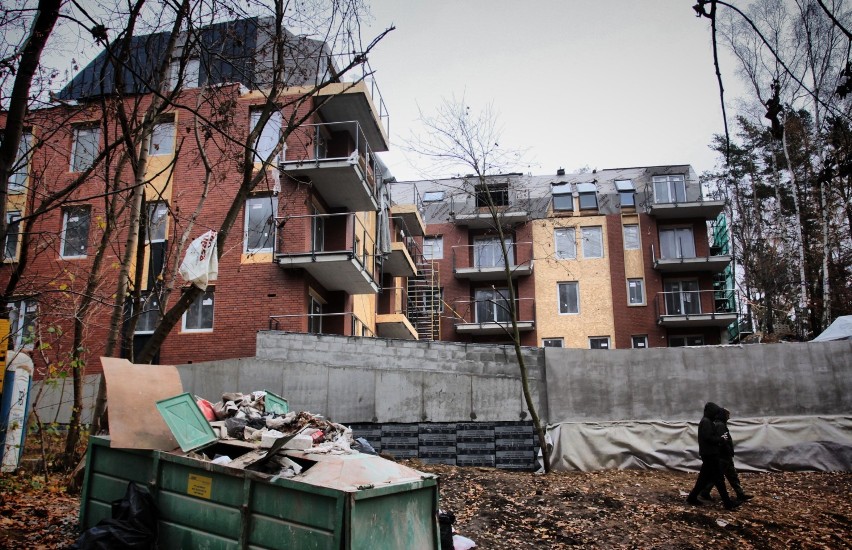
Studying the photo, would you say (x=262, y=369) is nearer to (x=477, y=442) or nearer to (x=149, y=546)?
(x=477, y=442)

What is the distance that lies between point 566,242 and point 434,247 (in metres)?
7.37

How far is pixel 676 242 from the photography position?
35062mm

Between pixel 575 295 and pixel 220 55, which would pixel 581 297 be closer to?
pixel 575 295

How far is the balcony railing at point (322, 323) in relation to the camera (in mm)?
18875

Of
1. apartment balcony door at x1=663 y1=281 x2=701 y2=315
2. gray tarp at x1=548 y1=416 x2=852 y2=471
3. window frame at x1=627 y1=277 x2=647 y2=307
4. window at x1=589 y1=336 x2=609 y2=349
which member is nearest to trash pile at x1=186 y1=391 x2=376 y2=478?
gray tarp at x1=548 y1=416 x2=852 y2=471

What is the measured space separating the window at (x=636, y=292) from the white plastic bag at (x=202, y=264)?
2812cm

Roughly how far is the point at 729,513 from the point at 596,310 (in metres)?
23.8

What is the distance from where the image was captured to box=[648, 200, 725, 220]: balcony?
109 feet

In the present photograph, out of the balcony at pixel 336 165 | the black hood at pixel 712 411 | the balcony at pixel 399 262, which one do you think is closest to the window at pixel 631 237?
the balcony at pixel 399 262

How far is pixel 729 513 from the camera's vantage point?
1093 cm

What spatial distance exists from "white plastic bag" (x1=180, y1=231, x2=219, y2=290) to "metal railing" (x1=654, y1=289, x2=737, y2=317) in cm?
2729

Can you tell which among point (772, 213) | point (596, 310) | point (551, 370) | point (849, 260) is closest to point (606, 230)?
point (596, 310)

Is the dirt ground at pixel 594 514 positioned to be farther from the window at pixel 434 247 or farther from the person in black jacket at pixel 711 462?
the window at pixel 434 247

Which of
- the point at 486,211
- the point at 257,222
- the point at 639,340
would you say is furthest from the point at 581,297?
the point at 257,222
